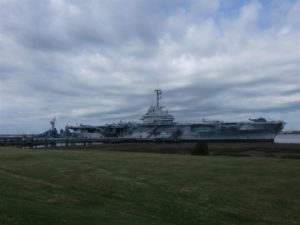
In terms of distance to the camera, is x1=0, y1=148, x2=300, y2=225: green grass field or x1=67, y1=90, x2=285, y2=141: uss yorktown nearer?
x1=0, y1=148, x2=300, y2=225: green grass field

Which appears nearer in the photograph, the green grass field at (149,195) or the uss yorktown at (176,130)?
the green grass field at (149,195)

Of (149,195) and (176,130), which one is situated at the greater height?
(176,130)

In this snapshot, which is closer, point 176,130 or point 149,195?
point 149,195

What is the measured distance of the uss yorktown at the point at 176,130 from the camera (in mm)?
91500

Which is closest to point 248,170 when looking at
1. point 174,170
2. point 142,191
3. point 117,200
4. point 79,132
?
point 174,170

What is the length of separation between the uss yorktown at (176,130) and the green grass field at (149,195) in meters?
73.7

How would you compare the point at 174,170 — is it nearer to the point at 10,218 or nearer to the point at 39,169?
the point at 39,169

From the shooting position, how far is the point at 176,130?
102 meters

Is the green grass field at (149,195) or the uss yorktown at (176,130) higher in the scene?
the uss yorktown at (176,130)

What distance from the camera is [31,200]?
38.7ft

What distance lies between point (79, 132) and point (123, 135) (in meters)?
14.8

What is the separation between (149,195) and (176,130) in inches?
3475

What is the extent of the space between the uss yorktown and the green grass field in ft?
242

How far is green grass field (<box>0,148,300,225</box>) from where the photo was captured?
406 inches
